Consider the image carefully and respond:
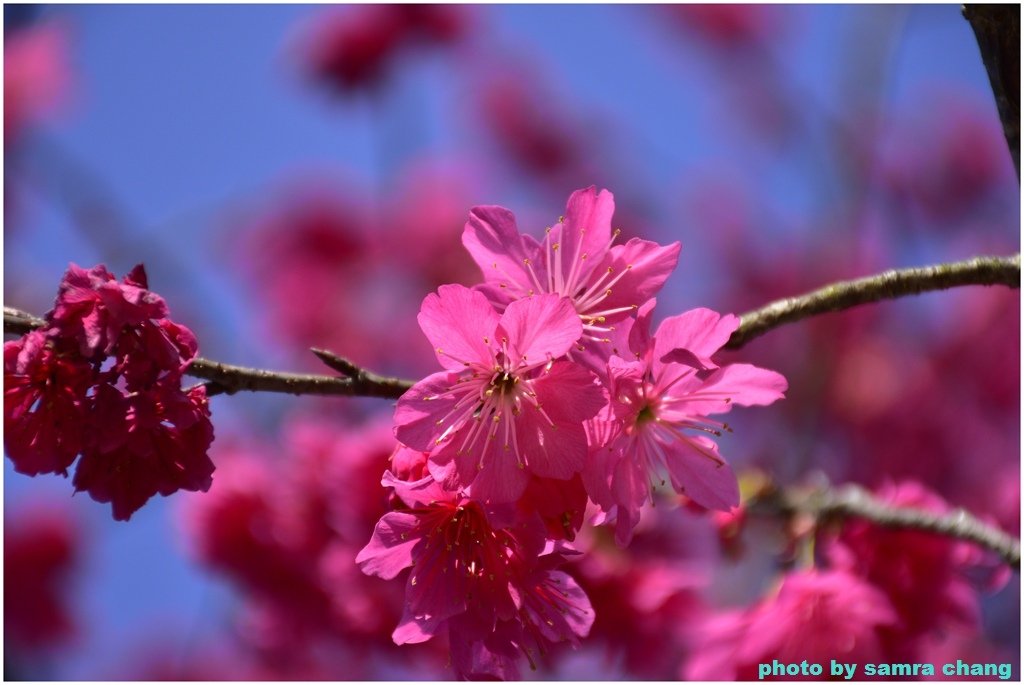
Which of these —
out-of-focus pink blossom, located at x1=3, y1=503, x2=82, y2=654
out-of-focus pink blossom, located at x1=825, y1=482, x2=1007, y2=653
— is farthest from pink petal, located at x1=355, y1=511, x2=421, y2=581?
out-of-focus pink blossom, located at x1=3, y1=503, x2=82, y2=654

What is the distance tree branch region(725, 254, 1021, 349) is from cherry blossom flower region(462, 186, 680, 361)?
0.15 meters

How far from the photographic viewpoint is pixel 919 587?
1.78 metres

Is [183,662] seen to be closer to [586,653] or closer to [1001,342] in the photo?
[586,653]

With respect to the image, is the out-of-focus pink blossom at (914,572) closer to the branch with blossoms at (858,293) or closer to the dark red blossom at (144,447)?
the branch with blossoms at (858,293)

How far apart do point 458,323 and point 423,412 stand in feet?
0.37

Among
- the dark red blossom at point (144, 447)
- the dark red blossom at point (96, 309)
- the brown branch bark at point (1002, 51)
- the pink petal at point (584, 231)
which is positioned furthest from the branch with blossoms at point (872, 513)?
the dark red blossom at point (96, 309)

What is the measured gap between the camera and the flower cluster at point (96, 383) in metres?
1.10

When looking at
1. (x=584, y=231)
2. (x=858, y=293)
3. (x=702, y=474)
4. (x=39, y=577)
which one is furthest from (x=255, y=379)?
(x=39, y=577)

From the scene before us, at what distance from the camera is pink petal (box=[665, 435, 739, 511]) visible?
126 cm

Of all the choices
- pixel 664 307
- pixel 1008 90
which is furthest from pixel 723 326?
pixel 664 307

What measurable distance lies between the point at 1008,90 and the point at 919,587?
3.17 ft

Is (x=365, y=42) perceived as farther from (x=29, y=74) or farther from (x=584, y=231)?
(x=584, y=231)

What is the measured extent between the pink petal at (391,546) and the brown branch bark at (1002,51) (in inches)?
34.8

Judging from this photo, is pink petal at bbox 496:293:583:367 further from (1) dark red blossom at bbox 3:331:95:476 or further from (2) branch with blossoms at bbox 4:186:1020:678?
(1) dark red blossom at bbox 3:331:95:476
